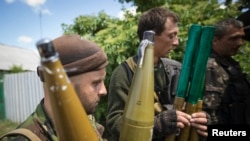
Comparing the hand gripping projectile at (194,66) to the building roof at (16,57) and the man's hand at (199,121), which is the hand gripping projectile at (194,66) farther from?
the building roof at (16,57)

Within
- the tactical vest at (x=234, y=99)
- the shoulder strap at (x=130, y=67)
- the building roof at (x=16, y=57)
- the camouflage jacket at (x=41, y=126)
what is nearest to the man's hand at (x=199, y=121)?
the shoulder strap at (x=130, y=67)

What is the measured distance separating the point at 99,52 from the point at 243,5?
24.2 ft

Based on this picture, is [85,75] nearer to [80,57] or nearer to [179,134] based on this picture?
[80,57]

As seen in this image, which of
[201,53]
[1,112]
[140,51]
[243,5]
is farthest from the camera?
[1,112]

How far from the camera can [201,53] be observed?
1.00 m

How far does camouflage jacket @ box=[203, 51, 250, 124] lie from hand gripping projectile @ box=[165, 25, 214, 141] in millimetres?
774

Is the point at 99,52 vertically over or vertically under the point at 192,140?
over

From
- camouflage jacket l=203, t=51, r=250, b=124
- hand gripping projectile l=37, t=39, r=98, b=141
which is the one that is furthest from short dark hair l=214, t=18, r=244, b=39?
hand gripping projectile l=37, t=39, r=98, b=141

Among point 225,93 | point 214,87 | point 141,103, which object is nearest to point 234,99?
point 225,93

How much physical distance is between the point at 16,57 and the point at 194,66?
34.4 meters

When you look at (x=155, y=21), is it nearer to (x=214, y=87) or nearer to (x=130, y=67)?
(x=130, y=67)

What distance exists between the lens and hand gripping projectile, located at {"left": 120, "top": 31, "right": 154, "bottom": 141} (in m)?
0.56

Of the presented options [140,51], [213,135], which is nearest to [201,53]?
[140,51]

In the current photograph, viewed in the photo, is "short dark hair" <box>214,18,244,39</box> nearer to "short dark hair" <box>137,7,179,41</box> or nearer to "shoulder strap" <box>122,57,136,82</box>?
"short dark hair" <box>137,7,179,41</box>
